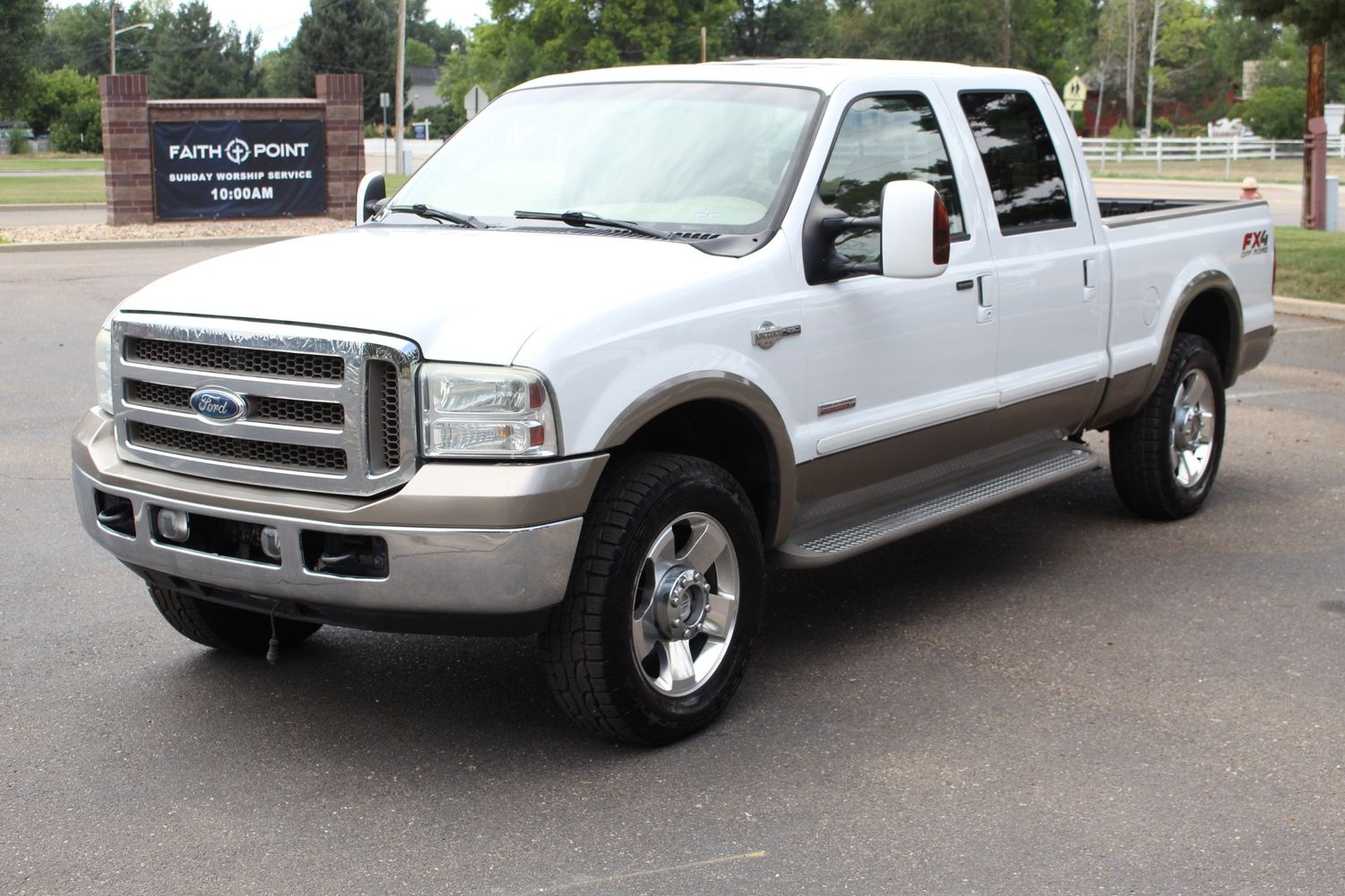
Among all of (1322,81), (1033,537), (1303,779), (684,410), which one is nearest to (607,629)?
(684,410)

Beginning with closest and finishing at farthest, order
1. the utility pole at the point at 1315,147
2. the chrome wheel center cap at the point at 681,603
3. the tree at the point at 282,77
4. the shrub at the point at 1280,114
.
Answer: the chrome wheel center cap at the point at 681,603 < the utility pole at the point at 1315,147 < the shrub at the point at 1280,114 < the tree at the point at 282,77

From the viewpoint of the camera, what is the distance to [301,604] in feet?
13.9

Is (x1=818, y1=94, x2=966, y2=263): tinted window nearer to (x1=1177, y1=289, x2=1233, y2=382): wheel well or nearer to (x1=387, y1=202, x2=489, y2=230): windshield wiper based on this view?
(x1=387, y1=202, x2=489, y2=230): windshield wiper

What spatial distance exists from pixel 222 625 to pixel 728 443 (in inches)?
70.6

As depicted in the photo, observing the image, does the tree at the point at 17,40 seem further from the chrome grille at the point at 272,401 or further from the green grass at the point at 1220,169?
the chrome grille at the point at 272,401

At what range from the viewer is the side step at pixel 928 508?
506 centimetres

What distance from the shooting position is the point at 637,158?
17.3 feet

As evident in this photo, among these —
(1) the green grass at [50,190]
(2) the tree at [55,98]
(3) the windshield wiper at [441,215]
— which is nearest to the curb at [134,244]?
(1) the green grass at [50,190]

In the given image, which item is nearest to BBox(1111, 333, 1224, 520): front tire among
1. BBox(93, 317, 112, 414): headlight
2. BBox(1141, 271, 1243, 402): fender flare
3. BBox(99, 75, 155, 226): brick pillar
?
BBox(1141, 271, 1243, 402): fender flare

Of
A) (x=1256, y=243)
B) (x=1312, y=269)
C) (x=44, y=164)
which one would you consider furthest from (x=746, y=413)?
(x=44, y=164)

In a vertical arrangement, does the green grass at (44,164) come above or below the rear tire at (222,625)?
above

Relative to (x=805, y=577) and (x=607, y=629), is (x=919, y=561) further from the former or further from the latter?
(x=607, y=629)

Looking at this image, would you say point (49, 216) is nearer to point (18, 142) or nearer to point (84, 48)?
point (18, 142)

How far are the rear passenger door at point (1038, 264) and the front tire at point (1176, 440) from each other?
0.64 m
